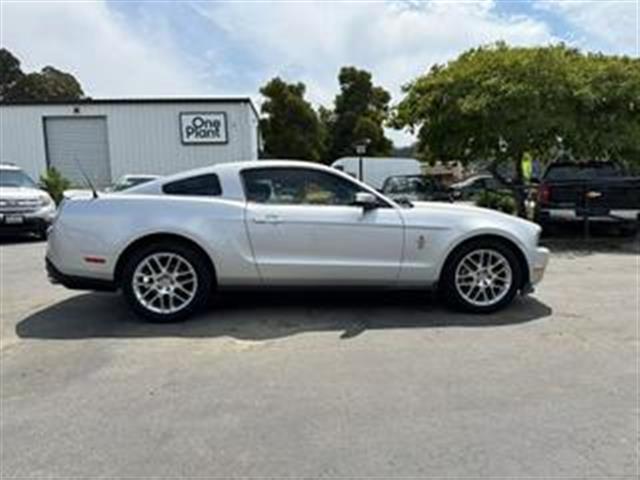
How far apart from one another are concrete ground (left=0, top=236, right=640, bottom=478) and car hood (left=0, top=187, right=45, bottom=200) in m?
7.79

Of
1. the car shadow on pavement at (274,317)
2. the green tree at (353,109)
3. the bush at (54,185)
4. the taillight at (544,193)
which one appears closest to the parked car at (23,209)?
the bush at (54,185)

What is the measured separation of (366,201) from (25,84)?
63512 mm

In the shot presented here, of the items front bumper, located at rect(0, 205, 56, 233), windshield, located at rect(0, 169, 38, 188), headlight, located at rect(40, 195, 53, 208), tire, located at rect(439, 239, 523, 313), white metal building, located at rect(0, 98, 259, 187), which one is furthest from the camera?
white metal building, located at rect(0, 98, 259, 187)

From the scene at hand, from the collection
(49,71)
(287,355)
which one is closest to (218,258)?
(287,355)

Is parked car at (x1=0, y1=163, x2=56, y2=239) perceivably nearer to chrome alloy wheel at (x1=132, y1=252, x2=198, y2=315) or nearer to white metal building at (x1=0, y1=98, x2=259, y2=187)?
chrome alloy wheel at (x1=132, y1=252, x2=198, y2=315)

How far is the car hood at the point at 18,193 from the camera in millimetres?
14188

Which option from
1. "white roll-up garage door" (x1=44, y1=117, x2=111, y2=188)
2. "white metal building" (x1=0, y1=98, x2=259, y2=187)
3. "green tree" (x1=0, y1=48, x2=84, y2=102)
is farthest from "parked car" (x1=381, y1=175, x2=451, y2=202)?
"green tree" (x1=0, y1=48, x2=84, y2=102)

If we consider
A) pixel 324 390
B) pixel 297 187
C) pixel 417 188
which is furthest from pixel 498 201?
pixel 324 390

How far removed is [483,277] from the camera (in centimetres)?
672

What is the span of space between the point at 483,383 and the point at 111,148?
27728 millimetres

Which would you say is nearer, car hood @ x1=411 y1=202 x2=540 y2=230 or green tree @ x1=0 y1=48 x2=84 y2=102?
car hood @ x1=411 y1=202 x2=540 y2=230

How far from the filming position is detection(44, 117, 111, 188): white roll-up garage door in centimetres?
2998

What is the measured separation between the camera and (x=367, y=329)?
6152mm

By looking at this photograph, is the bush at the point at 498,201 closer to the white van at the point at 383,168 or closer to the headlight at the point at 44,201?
the headlight at the point at 44,201
